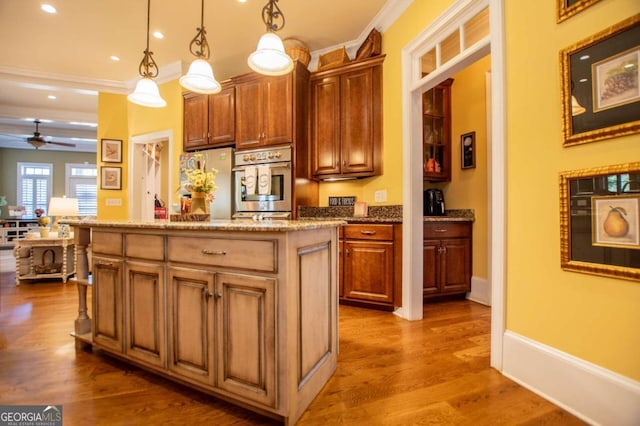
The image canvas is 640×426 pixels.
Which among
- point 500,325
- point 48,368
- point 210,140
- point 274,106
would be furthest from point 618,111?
point 210,140

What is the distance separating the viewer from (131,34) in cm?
352

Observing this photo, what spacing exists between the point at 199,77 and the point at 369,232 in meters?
1.94

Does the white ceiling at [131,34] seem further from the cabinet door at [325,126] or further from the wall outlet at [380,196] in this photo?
the wall outlet at [380,196]

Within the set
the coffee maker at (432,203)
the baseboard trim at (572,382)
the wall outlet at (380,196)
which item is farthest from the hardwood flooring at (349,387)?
the coffee maker at (432,203)

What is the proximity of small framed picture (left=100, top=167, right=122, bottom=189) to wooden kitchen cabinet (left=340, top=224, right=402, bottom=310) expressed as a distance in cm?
407

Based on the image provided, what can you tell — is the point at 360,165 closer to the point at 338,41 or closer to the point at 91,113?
the point at 338,41

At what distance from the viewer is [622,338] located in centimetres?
126

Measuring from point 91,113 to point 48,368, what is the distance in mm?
6391

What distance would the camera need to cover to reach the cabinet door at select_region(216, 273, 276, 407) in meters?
1.29

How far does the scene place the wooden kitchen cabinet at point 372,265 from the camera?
2846mm

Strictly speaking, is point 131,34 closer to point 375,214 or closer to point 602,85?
point 375,214

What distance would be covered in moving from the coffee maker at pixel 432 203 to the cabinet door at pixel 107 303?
3.13m

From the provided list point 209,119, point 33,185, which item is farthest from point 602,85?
point 33,185

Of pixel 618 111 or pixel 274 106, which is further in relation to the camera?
pixel 274 106
